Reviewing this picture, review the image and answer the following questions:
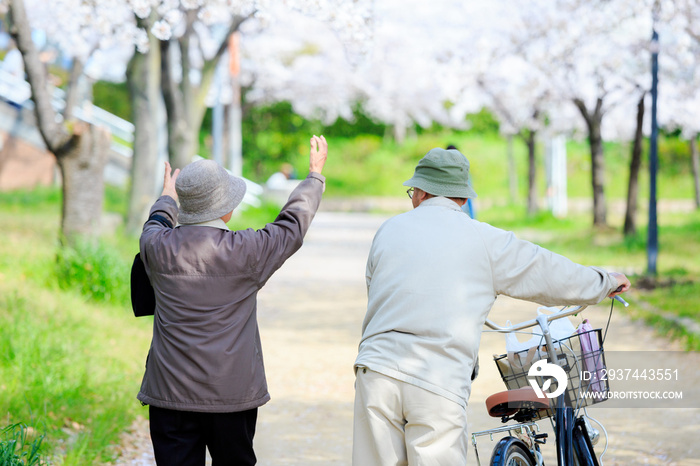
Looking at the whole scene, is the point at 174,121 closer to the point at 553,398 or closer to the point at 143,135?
the point at 143,135

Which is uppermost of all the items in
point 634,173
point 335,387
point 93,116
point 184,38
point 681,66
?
point 184,38

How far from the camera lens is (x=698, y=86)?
51.0 feet

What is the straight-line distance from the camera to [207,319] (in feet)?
10.1

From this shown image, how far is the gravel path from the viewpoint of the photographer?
5.17 meters

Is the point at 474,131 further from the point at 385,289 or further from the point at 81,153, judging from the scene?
the point at 385,289

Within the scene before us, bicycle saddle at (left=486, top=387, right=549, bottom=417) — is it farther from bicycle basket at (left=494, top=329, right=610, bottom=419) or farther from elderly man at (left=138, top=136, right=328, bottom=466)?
elderly man at (left=138, top=136, right=328, bottom=466)

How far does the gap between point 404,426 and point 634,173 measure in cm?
1434

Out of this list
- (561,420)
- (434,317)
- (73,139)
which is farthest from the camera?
(73,139)

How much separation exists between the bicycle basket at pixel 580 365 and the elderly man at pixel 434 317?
0.26 metres

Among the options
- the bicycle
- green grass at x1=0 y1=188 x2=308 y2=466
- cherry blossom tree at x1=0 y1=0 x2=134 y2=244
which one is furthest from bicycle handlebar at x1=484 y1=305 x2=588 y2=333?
cherry blossom tree at x1=0 y1=0 x2=134 y2=244

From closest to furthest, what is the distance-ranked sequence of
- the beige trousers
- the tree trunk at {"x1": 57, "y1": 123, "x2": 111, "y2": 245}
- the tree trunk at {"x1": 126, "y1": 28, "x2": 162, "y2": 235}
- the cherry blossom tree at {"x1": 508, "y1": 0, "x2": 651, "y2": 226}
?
the beige trousers, the tree trunk at {"x1": 57, "y1": 123, "x2": 111, "y2": 245}, the tree trunk at {"x1": 126, "y1": 28, "x2": 162, "y2": 235}, the cherry blossom tree at {"x1": 508, "y1": 0, "x2": 651, "y2": 226}

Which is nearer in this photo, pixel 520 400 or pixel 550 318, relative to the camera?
pixel 550 318

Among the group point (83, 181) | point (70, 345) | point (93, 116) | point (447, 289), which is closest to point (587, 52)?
point (83, 181)

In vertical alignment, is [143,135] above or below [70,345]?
above
